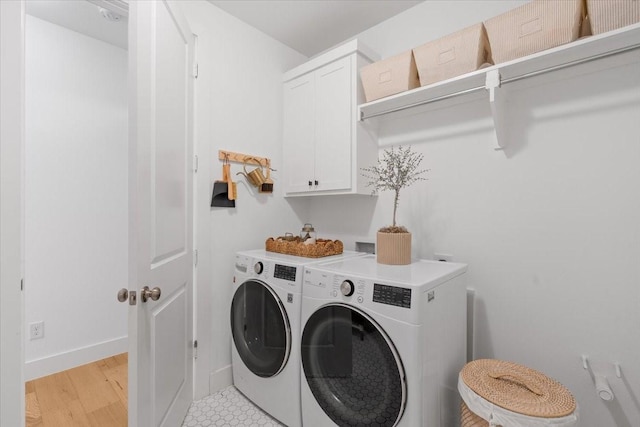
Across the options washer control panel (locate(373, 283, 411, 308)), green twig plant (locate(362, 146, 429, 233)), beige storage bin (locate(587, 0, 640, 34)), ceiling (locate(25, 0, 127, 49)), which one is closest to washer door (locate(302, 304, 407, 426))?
washer control panel (locate(373, 283, 411, 308))

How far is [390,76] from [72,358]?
3046 millimetres

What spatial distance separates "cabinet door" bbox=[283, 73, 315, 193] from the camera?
87.2 inches

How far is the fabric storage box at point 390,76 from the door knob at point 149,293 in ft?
5.18

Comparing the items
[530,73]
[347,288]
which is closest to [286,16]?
[530,73]

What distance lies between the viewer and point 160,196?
1344 mm

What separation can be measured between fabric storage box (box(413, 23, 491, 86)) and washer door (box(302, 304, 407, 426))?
51.5 inches

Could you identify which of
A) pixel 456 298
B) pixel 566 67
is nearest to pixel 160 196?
pixel 456 298

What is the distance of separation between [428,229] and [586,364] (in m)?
0.96

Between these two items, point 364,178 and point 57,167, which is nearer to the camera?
point 364,178

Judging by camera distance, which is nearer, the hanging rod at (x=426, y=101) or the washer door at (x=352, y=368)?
the washer door at (x=352, y=368)

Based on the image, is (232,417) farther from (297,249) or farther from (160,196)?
(160,196)

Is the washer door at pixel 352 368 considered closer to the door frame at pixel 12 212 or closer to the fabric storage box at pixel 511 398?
the fabric storage box at pixel 511 398

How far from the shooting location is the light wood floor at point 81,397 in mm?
1707

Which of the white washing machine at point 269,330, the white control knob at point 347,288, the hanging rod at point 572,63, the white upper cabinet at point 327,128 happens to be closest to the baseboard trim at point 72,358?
the white washing machine at point 269,330
